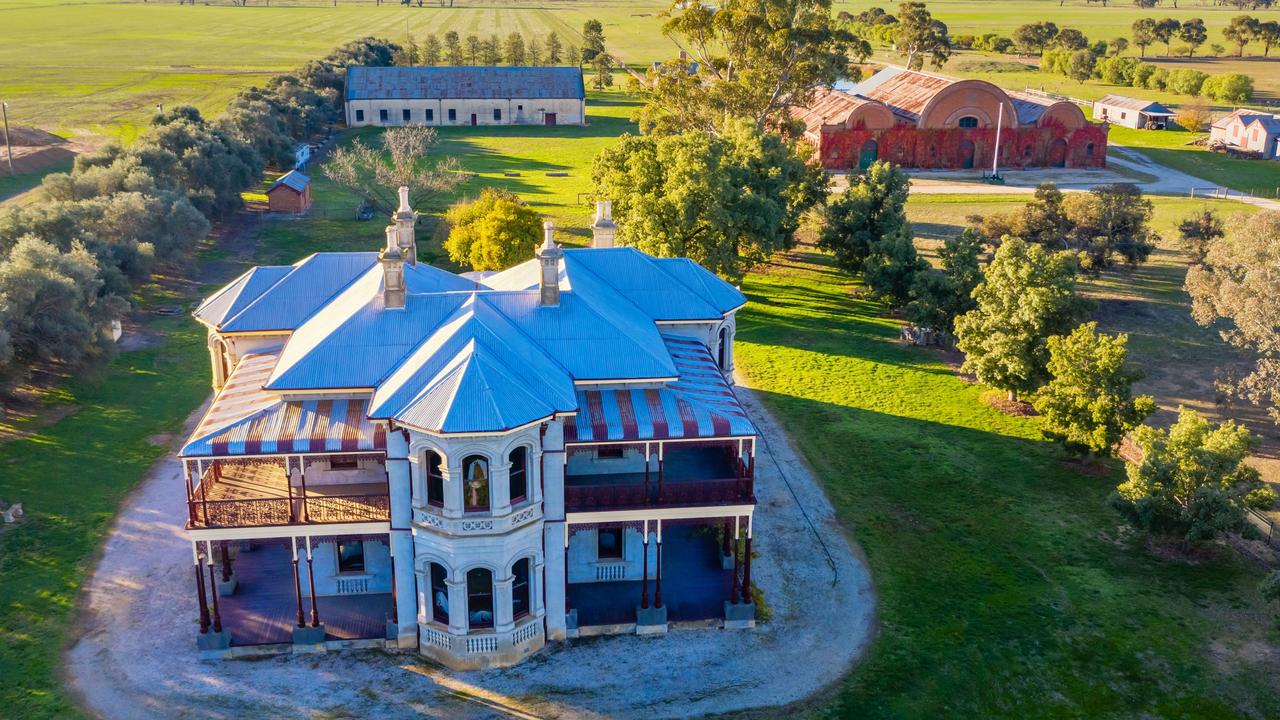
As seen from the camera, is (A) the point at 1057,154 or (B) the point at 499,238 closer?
(B) the point at 499,238

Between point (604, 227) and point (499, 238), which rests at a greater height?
point (604, 227)

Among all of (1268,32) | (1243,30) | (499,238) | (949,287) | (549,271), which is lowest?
(949,287)

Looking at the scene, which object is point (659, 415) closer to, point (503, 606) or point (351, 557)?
point (503, 606)

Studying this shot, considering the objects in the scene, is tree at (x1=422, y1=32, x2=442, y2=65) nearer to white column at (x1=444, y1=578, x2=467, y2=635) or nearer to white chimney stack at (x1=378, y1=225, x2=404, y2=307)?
white chimney stack at (x1=378, y1=225, x2=404, y2=307)

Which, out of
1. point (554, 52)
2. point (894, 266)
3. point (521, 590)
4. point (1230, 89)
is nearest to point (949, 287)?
point (894, 266)

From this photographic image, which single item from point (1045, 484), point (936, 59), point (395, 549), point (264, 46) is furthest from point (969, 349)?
point (264, 46)
